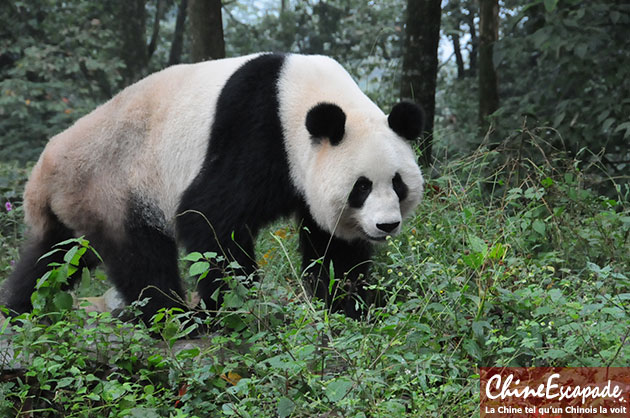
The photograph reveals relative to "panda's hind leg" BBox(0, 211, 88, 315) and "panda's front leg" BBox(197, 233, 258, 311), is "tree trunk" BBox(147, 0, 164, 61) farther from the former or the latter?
"panda's front leg" BBox(197, 233, 258, 311)

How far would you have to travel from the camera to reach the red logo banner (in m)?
2.61

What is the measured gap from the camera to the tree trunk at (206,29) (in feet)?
23.6

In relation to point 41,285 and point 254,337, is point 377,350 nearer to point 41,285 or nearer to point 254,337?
point 254,337

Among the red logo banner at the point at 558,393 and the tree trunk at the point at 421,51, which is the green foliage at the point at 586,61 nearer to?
the tree trunk at the point at 421,51

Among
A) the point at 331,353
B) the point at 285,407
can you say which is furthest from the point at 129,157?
the point at 285,407

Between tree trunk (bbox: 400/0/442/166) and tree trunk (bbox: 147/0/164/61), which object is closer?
tree trunk (bbox: 400/0/442/166)

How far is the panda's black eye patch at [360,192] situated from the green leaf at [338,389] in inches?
62.5

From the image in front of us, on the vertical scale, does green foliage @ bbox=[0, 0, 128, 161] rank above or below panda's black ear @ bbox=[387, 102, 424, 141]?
above

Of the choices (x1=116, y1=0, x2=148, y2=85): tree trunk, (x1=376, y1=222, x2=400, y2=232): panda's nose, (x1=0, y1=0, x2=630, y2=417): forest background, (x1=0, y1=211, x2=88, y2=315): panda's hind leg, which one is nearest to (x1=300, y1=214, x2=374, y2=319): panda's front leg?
(x1=0, y1=0, x2=630, y2=417): forest background

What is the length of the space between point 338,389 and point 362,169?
1680 millimetres

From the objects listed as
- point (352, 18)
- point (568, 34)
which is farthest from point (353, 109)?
point (352, 18)

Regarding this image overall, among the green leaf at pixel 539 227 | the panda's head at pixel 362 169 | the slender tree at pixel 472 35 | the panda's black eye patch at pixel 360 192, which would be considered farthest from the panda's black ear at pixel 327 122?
the slender tree at pixel 472 35

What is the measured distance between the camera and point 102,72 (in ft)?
43.2

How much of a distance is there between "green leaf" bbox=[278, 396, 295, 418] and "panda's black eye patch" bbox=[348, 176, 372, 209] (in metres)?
1.65
